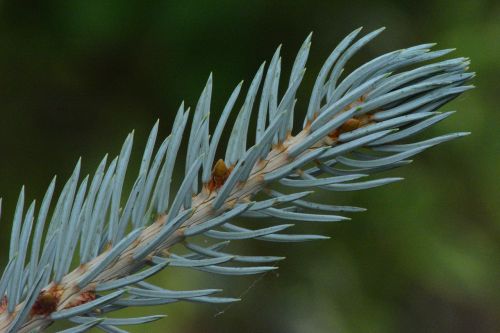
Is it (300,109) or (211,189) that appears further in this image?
(300,109)

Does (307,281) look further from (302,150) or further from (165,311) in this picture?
(302,150)

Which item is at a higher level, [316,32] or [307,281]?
[316,32]

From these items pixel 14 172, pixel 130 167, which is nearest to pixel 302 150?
pixel 130 167

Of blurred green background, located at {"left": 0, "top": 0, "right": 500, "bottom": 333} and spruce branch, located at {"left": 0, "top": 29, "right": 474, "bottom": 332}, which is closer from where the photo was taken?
spruce branch, located at {"left": 0, "top": 29, "right": 474, "bottom": 332}

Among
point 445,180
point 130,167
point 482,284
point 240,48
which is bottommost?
point 482,284

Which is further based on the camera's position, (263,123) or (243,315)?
(243,315)

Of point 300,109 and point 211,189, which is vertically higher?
point 300,109
